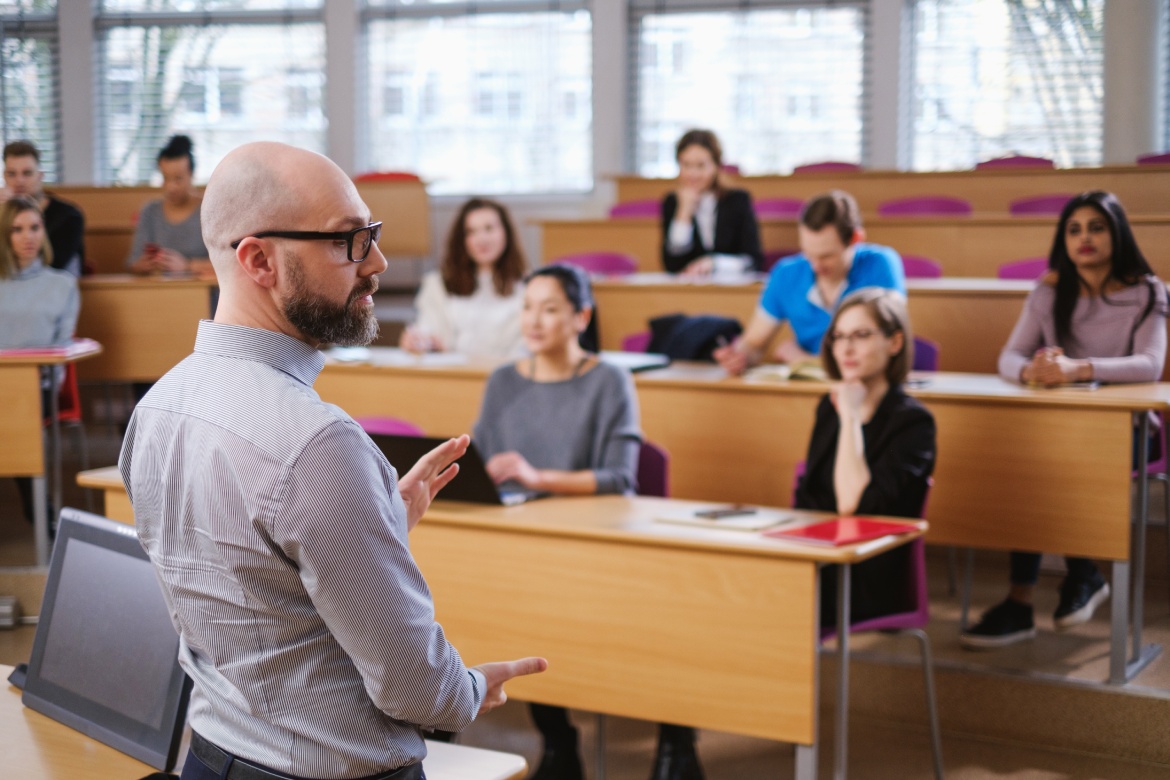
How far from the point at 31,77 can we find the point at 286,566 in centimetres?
992

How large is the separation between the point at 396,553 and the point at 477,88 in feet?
29.1

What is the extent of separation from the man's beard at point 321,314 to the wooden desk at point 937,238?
4.37 meters

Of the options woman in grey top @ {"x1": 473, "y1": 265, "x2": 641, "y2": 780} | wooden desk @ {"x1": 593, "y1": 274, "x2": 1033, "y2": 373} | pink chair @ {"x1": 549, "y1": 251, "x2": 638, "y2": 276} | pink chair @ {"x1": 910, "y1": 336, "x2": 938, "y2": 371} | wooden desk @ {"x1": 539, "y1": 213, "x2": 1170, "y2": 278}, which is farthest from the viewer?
pink chair @ {"x1": 549, "y1": 251, "x2": 638, "y2": 276}

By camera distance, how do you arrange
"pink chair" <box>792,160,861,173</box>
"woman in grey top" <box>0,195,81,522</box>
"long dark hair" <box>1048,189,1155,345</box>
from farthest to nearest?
1. "pink chair" <box>792,160,861,173</box>
2. "woman in grey top" <box>0,195,81,522</box>
3. "long dark hair" <box>1048,189,1155,345</box>

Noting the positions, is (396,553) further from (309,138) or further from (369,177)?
(309,138)

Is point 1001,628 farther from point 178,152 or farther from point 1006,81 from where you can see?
point 1006,81

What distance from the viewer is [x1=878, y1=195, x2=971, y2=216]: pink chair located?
254 inches

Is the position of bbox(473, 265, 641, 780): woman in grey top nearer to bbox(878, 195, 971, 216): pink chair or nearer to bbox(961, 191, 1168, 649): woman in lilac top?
bbox(961, 191, 1168, 649): woman in lilac top

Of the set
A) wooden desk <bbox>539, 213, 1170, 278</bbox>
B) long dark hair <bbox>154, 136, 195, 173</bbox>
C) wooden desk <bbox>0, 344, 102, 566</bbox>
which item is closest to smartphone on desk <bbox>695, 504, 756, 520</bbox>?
wooden desk <bbox>0, 344, 102, 566</bbox>

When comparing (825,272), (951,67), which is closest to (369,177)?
(951,67)

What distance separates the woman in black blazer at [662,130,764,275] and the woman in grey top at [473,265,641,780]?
210 centimetres

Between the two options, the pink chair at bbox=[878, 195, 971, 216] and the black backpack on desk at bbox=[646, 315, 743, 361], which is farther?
the pink chair at bbox=[878, 195, 971, 216]

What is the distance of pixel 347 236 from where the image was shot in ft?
3.65

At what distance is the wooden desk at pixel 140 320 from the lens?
5285 millimetres
